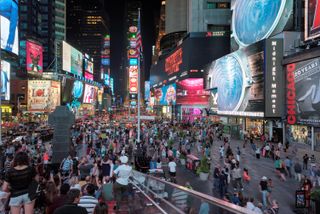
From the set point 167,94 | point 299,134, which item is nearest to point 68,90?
point 167,94

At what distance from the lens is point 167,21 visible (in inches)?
4749

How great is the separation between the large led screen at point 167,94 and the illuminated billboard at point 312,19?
66290 mm

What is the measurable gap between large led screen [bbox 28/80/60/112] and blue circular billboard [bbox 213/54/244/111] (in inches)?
1658

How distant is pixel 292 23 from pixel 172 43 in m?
83.2

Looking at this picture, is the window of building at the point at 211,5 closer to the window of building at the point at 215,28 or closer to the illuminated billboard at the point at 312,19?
the window of building at the point at 215,28

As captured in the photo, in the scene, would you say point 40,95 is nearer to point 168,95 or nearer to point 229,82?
point 168,95

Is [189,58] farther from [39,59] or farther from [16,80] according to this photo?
[16,80]

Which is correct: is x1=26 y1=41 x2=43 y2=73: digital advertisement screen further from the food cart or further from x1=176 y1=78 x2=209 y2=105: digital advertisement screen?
the food cart

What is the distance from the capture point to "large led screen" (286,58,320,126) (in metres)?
30.4

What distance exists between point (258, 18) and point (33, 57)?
5722 cm

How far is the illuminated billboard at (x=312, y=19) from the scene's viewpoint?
3128cm

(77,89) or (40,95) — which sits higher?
(77,89)

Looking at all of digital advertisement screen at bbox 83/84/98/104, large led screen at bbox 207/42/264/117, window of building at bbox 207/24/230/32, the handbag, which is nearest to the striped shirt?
the handbag

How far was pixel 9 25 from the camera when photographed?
5106 cm
